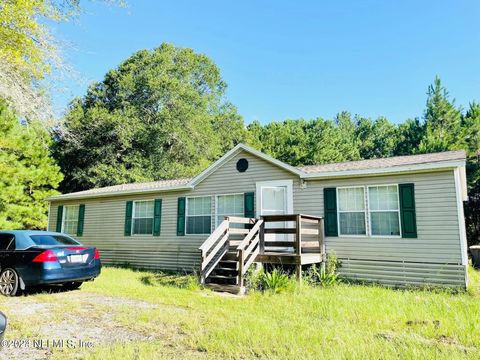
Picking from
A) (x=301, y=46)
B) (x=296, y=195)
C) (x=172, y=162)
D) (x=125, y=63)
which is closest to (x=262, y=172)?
(x=296, y=195)

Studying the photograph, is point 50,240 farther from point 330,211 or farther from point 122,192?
point 330,211

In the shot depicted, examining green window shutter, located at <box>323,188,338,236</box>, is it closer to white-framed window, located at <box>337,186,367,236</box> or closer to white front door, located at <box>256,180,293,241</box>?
white-framed window, located at <box>337,186,367,236</box>

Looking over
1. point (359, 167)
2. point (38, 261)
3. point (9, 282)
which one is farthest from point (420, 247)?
point (9, 282)

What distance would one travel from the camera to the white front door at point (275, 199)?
10368 mm

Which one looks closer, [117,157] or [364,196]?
[364,196]

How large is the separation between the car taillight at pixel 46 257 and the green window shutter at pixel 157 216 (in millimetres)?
5673

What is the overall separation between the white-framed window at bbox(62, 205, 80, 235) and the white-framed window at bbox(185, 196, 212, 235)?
575 cm

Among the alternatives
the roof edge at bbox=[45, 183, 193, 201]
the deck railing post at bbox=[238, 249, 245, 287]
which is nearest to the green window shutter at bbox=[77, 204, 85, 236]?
the roof edge at bbox=[45, 183, 193, 201]

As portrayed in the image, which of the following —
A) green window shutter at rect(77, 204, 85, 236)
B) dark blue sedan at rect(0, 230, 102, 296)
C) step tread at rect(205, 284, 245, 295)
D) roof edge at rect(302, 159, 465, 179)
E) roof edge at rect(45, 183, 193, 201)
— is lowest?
step tread at rect(205, 284, 245, 295)

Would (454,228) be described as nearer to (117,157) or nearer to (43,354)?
(43,354)

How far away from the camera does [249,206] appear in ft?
35.5

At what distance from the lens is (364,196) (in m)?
9.34

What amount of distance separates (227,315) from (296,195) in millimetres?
5448

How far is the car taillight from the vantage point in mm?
6734
